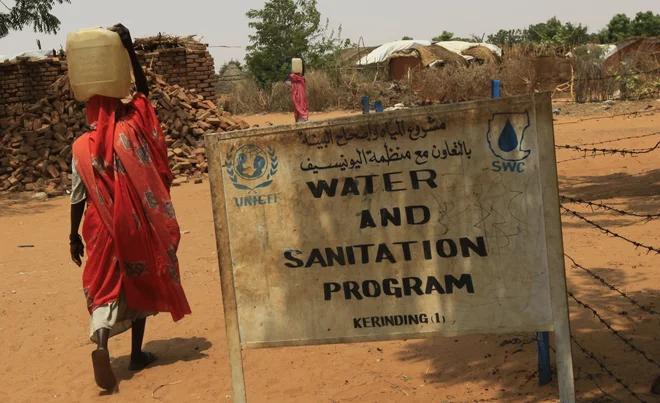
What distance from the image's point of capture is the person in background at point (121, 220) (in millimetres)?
4219

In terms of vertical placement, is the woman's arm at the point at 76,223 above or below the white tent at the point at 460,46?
below

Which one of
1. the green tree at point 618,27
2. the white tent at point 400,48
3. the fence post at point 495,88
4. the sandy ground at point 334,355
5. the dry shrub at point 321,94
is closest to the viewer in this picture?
the fence post at point 495,88

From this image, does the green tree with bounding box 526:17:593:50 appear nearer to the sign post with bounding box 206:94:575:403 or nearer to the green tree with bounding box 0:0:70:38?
the green tree with bounding box 0:0:70:38

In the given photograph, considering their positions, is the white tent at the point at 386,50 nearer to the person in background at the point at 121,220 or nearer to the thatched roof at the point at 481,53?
the thatched roof at the point at 481,53

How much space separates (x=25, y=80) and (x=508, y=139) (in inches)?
545

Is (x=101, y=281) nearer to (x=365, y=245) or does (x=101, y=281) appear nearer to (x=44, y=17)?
(x=365, y=245)

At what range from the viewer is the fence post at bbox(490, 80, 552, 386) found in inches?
129

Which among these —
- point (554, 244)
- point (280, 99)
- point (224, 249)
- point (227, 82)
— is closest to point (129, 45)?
point (224, 249)

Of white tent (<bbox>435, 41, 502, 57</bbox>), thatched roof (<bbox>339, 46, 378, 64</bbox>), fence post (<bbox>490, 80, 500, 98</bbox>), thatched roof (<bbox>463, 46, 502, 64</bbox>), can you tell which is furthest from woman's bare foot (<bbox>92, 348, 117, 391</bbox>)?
thatched roof (<bbox>339, 46, 378, 64</bbox>)

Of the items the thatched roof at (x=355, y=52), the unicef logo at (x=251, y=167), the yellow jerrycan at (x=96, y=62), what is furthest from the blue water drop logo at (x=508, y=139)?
the thatched roof at (x=355, y=52)

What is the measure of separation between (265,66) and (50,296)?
3205 cm

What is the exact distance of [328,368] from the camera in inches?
170

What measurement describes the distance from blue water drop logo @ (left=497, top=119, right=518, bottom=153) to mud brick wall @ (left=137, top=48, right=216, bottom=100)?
13.9m

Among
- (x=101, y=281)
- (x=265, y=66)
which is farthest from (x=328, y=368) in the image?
(x=265, y=66)
